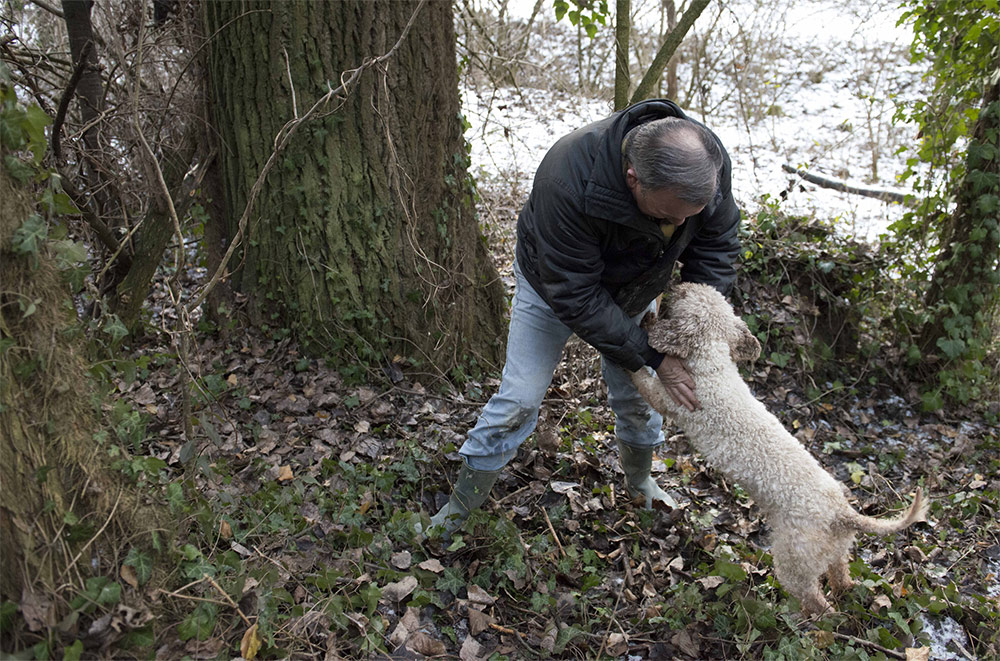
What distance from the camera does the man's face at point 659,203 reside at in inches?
103

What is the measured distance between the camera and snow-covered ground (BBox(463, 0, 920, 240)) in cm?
750

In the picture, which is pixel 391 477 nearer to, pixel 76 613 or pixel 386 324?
pixel 386 324

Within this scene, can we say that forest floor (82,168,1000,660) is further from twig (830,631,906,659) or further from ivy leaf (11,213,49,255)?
ivy leaf (11,213,49,255)

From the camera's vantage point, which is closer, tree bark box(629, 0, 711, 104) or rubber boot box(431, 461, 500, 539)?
rubber boot box(431, 461, 500, 539)

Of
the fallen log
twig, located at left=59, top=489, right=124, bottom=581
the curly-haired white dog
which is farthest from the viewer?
the fallen log

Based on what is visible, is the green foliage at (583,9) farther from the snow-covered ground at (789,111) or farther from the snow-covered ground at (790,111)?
the snow-covered ground at (790,111)

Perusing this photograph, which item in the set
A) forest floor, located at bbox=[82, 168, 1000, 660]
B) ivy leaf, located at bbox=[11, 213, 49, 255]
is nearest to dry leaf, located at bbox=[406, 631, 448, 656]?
forest floor, located at bbox=[82, 168, 1000, 660]

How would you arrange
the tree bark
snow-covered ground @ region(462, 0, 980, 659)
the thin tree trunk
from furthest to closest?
snow-covered ground @ region(462, 0, 980, 659)
the thin tree trunk
the tree bark

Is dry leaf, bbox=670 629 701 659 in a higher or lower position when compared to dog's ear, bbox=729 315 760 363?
lower

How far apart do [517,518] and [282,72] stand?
9.46 feet

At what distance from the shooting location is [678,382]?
10.2 feet

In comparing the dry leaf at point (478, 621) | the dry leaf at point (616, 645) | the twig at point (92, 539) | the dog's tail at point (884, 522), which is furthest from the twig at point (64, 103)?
the dog's tail at point (884, 522)

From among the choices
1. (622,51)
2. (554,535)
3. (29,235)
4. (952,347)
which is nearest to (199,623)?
(29,235)

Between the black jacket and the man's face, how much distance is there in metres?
0.04
